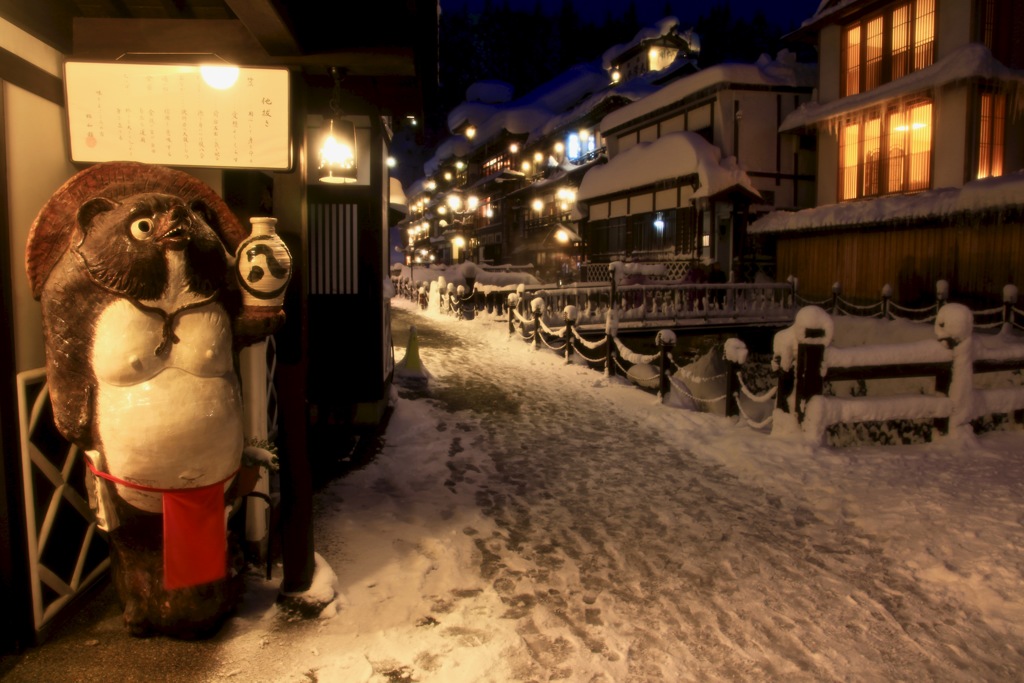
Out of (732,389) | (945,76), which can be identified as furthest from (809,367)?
(945,76)

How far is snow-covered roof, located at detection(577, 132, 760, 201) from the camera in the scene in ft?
75.8

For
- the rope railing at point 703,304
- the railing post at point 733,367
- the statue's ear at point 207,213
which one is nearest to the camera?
the statue's ear at point 207,213

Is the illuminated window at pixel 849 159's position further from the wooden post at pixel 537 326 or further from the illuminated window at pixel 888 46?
the wooden post at pixel 537 326

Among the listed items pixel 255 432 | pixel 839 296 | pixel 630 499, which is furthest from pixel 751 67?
pixel 255 432

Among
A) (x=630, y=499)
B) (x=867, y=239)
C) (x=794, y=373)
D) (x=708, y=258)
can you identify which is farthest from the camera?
(x=708, y=258)

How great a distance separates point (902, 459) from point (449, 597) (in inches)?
234

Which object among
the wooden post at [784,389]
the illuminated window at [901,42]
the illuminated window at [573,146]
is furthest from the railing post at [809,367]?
the illuminated window at [573,146]

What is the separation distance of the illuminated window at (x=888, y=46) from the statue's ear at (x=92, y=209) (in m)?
23.1

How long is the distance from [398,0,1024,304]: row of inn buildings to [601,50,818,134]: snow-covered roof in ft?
0.23

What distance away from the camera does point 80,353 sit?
3.27 metres

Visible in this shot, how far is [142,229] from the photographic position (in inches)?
126

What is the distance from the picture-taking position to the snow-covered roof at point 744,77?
81.9 feet

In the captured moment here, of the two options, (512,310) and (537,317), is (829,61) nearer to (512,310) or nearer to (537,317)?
(512,310)

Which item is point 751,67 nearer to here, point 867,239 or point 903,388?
point 867,239
